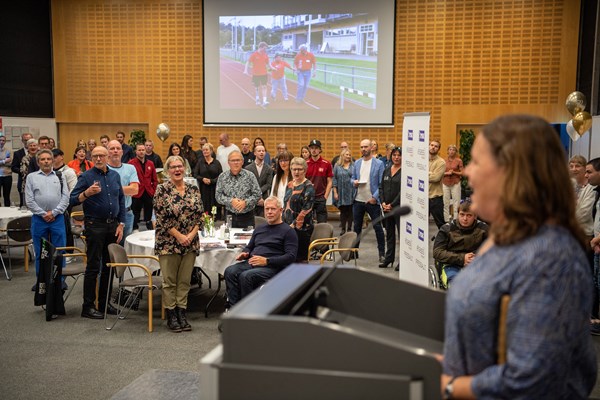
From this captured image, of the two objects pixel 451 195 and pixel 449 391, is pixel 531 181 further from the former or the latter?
pixel 451 195

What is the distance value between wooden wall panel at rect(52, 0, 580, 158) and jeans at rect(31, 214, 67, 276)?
7.48 m

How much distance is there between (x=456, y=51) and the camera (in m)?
13.0

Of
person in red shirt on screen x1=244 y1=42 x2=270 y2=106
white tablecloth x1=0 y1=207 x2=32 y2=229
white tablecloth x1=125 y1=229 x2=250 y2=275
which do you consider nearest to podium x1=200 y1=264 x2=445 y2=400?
white tablecloth x1=125 y1=229 x2=250 y2=275

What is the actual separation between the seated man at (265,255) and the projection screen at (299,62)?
8124mm

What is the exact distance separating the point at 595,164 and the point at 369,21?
8.40 m

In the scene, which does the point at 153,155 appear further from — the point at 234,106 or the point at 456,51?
the point at 456,51

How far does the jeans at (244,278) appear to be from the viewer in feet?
18.0

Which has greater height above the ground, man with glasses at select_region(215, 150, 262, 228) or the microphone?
the microphone

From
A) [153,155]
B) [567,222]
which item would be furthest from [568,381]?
[153,155]

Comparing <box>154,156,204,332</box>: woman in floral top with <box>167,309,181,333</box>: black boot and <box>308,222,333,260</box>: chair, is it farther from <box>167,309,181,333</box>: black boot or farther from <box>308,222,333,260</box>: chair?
<box>308,222,333,260</box>: chair

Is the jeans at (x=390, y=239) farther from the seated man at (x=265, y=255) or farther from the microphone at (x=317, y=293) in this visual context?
the microphone at (x=317, y=293)

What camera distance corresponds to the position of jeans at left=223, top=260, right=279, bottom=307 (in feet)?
18.0

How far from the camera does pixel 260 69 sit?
13727mm

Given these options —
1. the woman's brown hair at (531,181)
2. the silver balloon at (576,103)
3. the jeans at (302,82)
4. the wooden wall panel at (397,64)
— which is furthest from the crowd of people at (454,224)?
the wooden wall panel at (397,64)
